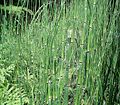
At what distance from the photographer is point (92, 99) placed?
4.50 feet

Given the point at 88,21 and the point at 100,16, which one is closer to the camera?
the point at 88,21

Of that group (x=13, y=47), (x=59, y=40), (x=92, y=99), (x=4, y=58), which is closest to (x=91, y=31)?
(x=92, y=99)

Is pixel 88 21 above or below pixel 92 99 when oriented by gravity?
above

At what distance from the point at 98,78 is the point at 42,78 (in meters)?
0.30

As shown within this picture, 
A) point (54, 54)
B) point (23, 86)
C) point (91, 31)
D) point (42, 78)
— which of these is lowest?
point (23, 86)

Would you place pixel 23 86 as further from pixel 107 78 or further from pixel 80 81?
pixel 80 81

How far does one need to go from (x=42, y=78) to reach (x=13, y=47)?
0.79 m

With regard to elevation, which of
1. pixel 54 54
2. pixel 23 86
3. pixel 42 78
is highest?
pixel 54 54

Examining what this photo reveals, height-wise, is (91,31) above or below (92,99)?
above

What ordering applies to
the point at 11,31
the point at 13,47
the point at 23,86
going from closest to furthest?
the point at 23,86 < the point at 13,47 < the point at 11,31

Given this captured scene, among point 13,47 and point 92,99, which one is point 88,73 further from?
point 13,47

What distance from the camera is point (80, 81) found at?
3.95 ft

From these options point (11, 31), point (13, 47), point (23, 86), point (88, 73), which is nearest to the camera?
point (88, 73)

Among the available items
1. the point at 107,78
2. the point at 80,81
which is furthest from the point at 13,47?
the point at 80,81
